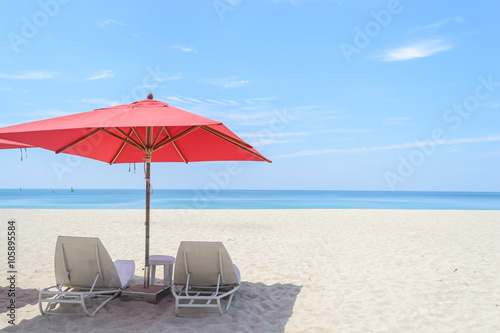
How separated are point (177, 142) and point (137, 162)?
99cm

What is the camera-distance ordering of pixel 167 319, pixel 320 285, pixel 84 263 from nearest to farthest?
pixel 167 319 → pixel 84 263 → pixel 320 285

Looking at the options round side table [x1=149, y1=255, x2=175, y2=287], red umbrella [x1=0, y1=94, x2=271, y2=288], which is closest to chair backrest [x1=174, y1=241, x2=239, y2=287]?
round side table [x1=149, y1=255, x2=175, y2=287]

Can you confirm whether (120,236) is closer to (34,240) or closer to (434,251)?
(34,240)

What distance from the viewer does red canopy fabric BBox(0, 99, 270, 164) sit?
11.3 ft

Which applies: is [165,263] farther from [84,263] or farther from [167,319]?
[84,263]

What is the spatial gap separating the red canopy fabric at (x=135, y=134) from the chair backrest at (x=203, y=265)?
1.22 metres

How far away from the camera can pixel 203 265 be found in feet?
13.8

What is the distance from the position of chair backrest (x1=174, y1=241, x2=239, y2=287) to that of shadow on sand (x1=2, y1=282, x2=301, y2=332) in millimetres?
315

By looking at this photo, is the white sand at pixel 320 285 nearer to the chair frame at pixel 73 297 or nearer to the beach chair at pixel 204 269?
the chair frame at pixel 73 297

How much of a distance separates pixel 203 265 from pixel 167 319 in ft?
2.18

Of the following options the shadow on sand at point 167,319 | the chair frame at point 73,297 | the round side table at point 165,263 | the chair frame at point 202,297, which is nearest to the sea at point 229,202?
the round side table at point 165,263

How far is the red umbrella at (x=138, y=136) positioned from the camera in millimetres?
3447

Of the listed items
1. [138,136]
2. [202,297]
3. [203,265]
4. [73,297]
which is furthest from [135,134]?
[202,297]

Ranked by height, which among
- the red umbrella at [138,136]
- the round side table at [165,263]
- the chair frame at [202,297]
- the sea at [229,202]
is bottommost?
the sea at [229,202]
